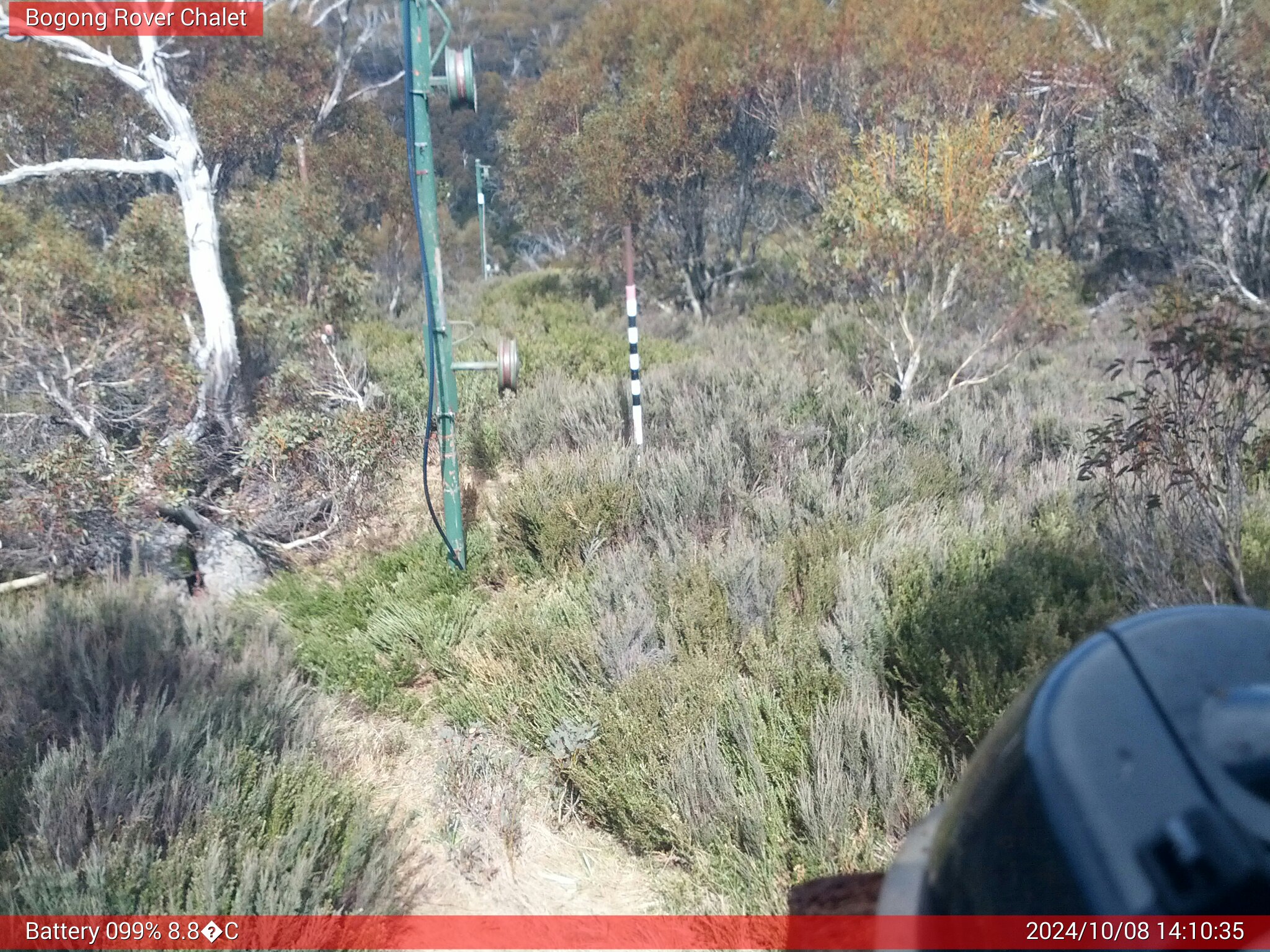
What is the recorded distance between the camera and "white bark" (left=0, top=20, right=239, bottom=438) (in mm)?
7703

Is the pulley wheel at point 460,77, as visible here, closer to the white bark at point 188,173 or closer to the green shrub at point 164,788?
the green shrub at point 164,788

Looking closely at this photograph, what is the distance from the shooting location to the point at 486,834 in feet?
10.8

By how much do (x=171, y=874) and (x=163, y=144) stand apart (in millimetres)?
7114

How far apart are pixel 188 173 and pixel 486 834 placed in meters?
6.91

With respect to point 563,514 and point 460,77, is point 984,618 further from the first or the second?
point 460,77

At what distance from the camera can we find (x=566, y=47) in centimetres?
1706

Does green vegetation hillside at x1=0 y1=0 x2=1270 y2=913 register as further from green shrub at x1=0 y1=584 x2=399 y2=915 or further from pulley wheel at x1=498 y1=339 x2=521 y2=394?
pulley wheel at x1=498 y1=339 x2=521 y2=394

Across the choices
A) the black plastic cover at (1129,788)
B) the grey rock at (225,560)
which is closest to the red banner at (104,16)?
the grey rock at (225,560)

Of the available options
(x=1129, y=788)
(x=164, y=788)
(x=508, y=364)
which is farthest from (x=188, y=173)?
(x=1129, y=788)

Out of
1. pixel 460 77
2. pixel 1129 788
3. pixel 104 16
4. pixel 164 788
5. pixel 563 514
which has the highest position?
pixel 104 16

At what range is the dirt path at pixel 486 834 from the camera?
3064 mm

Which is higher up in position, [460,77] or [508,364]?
[460,77]

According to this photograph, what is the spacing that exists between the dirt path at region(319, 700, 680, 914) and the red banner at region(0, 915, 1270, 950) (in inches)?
3.4

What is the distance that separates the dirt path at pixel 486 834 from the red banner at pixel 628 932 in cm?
9
